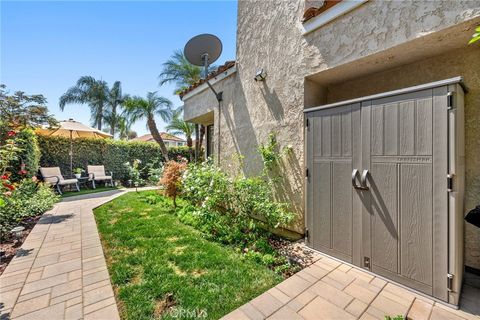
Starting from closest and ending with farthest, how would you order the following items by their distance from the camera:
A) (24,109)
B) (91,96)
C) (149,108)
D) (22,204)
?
(22,204)
(24,109)
(149,108)
(91,96)

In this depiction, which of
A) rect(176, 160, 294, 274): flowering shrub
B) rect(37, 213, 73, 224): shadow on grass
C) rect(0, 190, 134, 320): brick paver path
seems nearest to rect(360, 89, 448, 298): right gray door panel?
rect(176, 160, 294, 274): flowering shrub

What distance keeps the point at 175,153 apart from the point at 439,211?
60.0ft

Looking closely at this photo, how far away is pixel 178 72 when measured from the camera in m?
15.3

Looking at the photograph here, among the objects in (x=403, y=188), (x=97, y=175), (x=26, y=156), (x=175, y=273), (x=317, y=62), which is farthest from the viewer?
(x=97, y=175)

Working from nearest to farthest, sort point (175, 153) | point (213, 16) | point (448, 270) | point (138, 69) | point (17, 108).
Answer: point (448, 270)
point (213, 16)
point (17, 108)
point (138, 69)
point (175, 153)

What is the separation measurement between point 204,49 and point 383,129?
5.54m

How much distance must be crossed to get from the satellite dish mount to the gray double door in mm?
4112

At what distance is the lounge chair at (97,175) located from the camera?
1240cm

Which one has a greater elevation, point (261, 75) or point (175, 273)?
point (261, 75)

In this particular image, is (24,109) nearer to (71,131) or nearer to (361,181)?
(71,131)

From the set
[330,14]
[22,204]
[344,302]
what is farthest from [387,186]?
[22,204]

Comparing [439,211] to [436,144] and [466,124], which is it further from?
[466,124]

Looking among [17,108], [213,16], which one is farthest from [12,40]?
[213,16]

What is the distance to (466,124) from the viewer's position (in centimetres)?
320
